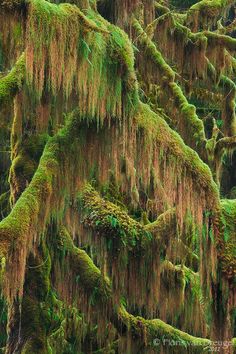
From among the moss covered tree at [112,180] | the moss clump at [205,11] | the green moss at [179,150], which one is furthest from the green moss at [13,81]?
the moss clump at [205,11]

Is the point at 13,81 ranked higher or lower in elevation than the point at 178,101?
lower

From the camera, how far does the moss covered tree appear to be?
22.3ft

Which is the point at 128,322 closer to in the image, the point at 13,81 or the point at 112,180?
the point at 112,180

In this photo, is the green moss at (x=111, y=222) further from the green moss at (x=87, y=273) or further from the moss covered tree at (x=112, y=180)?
the green moss at (x=87, y=273)

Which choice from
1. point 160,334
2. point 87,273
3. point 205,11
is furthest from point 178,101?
point 160,334

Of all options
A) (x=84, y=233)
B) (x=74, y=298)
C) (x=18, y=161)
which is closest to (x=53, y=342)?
(x=74, y=298)

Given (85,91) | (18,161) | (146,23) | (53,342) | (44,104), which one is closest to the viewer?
(85,91)

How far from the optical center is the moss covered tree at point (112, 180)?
6793mm

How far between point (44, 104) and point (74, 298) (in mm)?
3353

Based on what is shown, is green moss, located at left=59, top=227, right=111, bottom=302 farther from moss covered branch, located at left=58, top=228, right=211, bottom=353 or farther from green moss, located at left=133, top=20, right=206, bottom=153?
green moss, located at left=133, top=20, right=206, bottom=153

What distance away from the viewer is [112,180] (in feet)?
34.1

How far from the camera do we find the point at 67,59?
675 centimetres

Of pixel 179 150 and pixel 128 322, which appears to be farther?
pixel 128 322

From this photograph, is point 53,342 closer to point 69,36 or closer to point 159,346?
point 159,346
